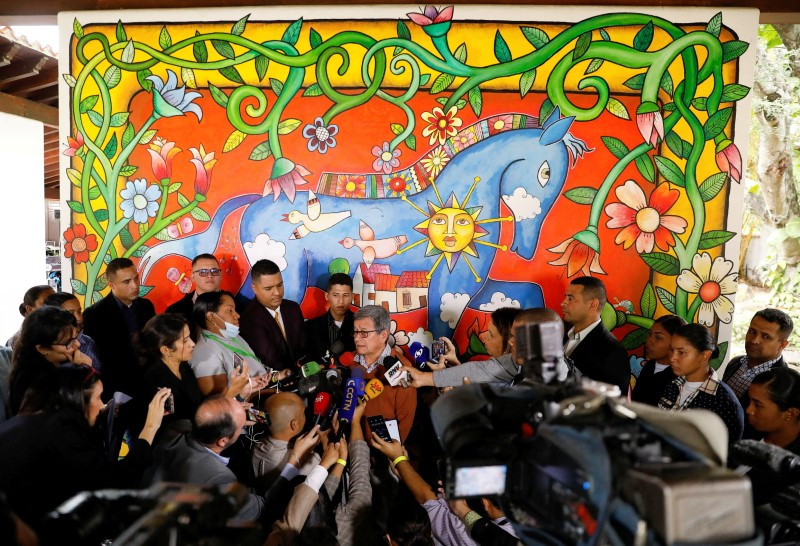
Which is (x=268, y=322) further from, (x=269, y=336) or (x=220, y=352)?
(x=220, y=352)

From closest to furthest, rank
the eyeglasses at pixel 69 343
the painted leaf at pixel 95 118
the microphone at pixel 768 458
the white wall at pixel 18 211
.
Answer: the microphone at pixel 768 458 < the eyeglasses at pixel 69 343 < the painted leaf at pixel 95 118 < the white wall at pixel 18 211

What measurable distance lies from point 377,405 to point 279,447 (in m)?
0.64

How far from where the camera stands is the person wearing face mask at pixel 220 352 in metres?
3.55

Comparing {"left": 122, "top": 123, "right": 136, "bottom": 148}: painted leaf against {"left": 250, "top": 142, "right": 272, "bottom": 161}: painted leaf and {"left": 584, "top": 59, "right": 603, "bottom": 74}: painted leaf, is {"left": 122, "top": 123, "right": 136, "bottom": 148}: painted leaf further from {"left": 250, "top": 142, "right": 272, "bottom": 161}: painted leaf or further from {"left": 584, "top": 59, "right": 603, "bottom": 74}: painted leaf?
{"left": 584, "top": 59, "right": 603, "bottom": 74}: painted leaf

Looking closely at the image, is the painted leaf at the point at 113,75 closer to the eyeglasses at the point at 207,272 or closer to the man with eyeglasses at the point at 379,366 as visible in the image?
the eyeglasses at the point at 207,272

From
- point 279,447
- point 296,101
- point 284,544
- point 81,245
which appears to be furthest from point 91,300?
point 284,544

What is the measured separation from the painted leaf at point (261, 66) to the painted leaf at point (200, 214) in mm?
1089

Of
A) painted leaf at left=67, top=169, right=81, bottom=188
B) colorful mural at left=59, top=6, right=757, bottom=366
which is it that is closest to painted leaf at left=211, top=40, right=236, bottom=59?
colorful mural at left=59, top=6, right=757, bottom=366

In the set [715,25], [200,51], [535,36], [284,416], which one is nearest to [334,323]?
[284,416]

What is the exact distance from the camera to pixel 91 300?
4617 millimetres

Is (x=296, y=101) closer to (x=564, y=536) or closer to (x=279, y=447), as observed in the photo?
(x=279, y=447)

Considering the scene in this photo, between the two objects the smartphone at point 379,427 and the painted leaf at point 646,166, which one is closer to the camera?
the smartphone at point 379,427

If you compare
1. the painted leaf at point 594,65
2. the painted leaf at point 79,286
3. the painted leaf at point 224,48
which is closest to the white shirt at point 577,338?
the painted leaf at point 594,65

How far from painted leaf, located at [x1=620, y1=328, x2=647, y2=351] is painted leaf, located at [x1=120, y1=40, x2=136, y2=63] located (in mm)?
4211
